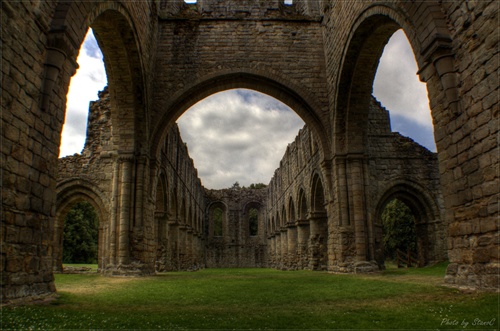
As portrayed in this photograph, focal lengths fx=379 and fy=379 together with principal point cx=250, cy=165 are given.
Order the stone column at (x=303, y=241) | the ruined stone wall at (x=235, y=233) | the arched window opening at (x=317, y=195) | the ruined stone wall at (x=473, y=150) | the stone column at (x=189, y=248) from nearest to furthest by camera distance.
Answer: the ruined stone wall at (x=473, y=150) → the arched window opening at (x=317, y=195) → the stone column at (x=303, y=241) → the stone column at (x=189, y=248) → the ruined stone wall at (x=235, y=233)

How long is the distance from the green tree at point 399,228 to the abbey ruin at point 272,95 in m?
9.99

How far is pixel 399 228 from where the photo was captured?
28.2 metres

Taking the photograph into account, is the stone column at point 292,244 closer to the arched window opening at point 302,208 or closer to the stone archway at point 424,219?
the arched window opening at point 302,208

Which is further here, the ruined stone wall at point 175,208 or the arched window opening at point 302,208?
the arched window opening at point 302,208

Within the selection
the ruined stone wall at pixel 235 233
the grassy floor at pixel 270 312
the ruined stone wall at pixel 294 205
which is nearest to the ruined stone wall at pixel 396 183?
the ruined stone wall at pixel 294 205

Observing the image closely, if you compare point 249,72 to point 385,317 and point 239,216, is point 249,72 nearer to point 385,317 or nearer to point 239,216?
point 385,317

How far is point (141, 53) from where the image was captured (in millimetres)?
10969

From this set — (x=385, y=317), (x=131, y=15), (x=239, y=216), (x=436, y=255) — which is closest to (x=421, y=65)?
(x=385, y=317)

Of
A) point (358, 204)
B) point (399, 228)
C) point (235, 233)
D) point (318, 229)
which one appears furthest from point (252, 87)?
point (235, 233)

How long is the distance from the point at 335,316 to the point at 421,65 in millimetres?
4272

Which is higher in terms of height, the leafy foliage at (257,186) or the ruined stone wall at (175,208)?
the leafy foliage at (257,186)

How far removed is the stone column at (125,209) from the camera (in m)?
10.9

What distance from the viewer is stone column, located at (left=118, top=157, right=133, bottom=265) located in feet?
35.7

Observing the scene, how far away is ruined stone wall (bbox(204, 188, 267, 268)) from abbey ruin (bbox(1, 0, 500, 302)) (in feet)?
31.2
